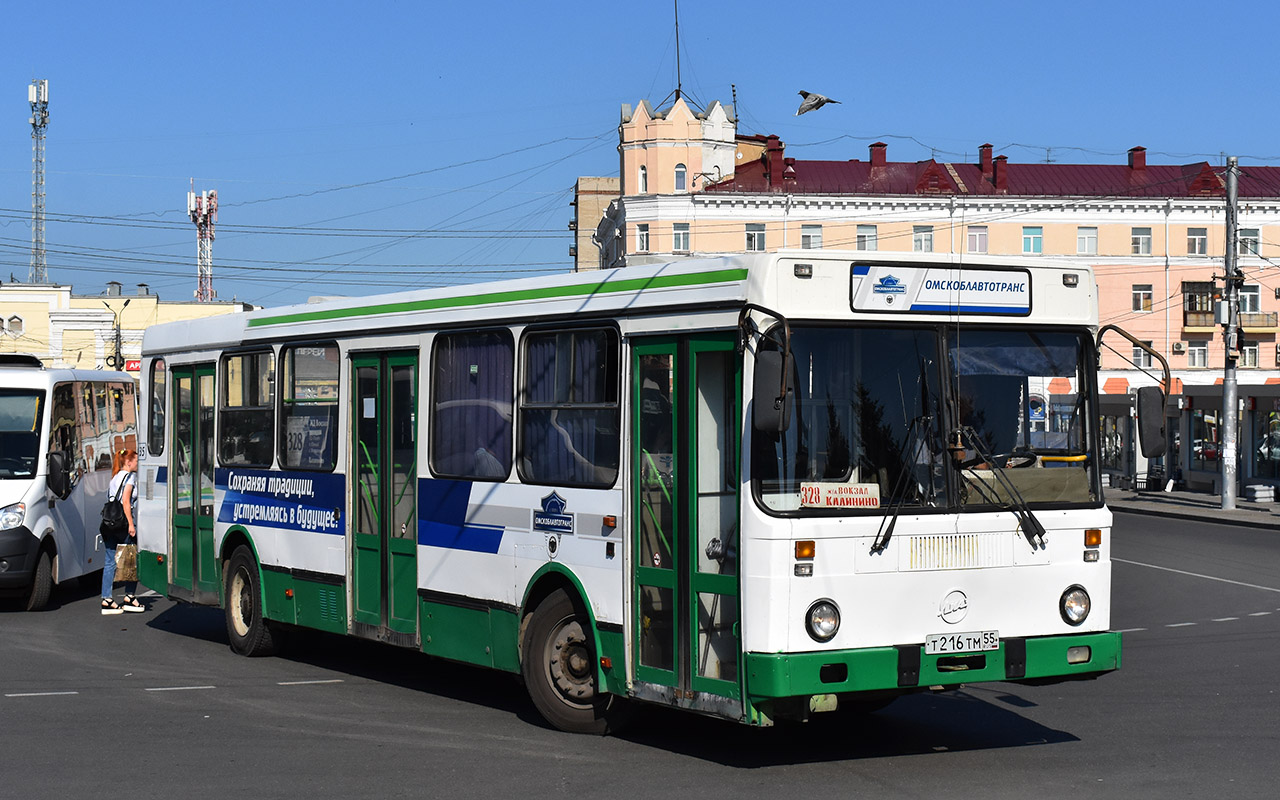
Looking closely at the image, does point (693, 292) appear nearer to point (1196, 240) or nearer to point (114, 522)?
point (114, 522)

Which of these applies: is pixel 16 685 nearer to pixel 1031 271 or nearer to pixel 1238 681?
pixel 1031 271

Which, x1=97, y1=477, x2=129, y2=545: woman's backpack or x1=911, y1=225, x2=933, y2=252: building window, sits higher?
x1=911, y1=225, x2=933, y2=252: building window

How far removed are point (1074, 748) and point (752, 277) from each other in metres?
3.38

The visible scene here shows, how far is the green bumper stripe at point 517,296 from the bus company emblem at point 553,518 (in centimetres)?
126

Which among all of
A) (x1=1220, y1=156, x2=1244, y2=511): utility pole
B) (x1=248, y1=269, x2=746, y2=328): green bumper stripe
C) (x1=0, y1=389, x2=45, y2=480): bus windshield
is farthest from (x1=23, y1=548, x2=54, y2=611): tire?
(x1=1220, y1=156, x2=1244, y2=511): utility pole

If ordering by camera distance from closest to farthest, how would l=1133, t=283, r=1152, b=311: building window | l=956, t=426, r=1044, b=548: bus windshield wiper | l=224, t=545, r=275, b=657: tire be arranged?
l=956, t=426, r=1044, b=548: bus windshield wiper, l=224, t=545, r=275, b=657: tire, l=1133, t=283, r=1152, b=311: building window

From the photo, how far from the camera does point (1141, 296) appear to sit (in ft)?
258

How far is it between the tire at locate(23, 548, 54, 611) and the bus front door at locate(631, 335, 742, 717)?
10585 millimetres

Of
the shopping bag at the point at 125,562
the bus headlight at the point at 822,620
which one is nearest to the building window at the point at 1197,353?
the shopping bag at the point at 125,562

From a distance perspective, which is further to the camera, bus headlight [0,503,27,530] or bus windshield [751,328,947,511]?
bus headlight [0,503,27,530]

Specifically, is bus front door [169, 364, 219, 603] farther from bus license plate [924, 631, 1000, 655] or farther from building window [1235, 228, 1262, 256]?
building window [1235, 228, 1262, 256]

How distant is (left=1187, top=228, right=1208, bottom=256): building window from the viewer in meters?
78.8

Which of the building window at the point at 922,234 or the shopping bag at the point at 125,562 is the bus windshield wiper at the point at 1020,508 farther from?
the building window at the point at 922,234

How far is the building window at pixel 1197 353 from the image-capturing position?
8006 cm
